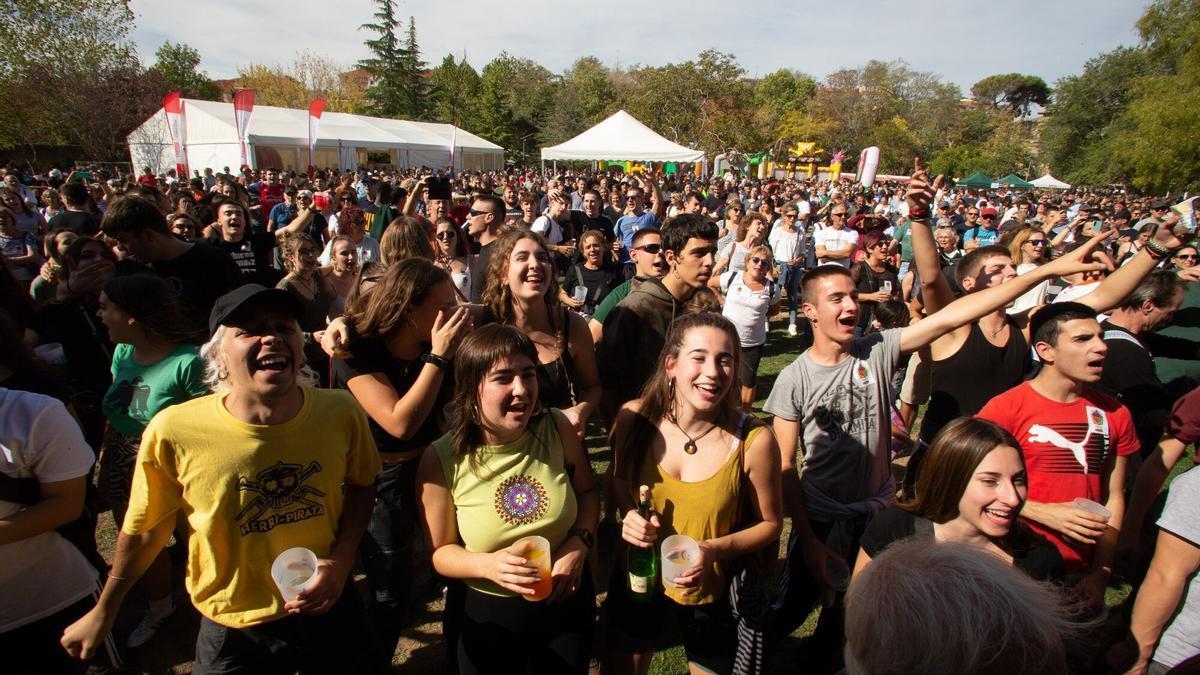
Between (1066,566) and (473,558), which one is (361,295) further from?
(1066,566)

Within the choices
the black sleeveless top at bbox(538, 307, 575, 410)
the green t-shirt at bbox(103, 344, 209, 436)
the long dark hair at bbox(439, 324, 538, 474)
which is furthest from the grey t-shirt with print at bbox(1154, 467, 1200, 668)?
the green t-shirt at bbox(103, 344, 209, 436)

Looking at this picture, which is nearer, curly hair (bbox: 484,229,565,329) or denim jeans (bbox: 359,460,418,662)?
denim jeans (bbox: 359,460,418,662)

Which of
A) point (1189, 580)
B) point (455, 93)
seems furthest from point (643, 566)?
point (455, 93)

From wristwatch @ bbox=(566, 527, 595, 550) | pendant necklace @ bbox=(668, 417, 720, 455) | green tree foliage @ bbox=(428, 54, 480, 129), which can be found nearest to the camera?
wristwatch @ bbox=(566, 527, 595, 550)

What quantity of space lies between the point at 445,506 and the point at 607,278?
4452mm

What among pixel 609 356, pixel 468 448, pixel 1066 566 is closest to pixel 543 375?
pixel 609 356

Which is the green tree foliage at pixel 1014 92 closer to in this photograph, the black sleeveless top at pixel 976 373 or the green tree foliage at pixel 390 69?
the green tree foliage at pixel 390 69

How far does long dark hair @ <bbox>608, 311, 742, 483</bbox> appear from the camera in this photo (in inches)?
91.0

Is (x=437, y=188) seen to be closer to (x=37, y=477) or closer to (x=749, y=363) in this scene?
(x=749, y=363)

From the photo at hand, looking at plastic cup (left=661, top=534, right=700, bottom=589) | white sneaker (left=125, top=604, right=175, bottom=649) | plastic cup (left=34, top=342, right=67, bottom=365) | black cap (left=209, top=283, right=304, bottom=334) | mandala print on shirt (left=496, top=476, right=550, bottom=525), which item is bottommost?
white sneaker (left=125, top=604, right=175, bottom=649)

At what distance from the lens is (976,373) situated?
3199 mm

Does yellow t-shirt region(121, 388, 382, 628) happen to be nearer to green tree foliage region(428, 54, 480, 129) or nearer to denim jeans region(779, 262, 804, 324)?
denim jeans region(779, 262, 804, 324)

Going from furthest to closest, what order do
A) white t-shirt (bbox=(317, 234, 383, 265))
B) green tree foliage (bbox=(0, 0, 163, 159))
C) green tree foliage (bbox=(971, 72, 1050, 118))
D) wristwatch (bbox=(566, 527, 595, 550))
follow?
green tree foliage (bbox=(971, 72, 1050, 118)) → green tree foliage (bbox=(0, 0, 163, 159)) → white t-shirt (bbox=(317, 234, 383, 265)) → wristwatch (bbox=(566, 527, 595, 550))

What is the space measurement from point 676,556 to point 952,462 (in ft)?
3.36
